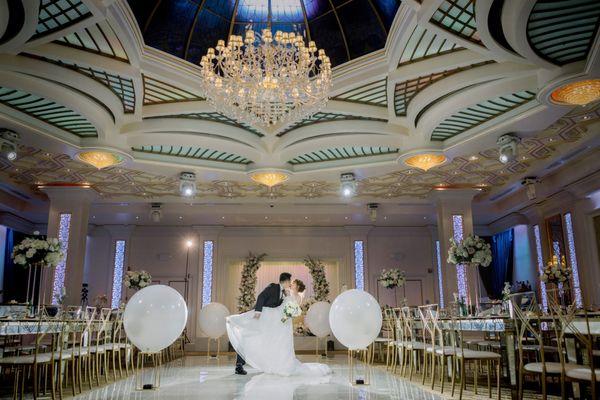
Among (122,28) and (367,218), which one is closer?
(122,28)

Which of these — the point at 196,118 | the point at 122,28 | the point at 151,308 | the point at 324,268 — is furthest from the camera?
the point at 324,268

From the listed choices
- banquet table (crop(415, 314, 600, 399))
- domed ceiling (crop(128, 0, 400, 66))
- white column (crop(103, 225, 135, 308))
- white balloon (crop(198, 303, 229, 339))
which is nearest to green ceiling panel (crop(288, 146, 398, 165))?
domed ceiling (crop(128, 0, 400, 66))

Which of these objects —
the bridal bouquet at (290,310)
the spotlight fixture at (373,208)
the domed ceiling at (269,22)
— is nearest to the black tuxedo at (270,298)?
the bridal bouquet at (290,310)

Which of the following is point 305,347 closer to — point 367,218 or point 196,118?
point 367,218

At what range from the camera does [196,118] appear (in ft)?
29.3

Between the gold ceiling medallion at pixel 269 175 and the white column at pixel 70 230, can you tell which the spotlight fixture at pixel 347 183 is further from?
the white column at pixel 70 230

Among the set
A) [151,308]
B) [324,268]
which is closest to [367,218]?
[324,268]

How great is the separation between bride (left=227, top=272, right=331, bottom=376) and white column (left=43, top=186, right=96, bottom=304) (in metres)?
5.74

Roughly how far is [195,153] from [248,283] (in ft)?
22.1

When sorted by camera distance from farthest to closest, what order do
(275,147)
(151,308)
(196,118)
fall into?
(275,147) < (196,118) < (151,308)

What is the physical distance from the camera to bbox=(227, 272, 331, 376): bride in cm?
731

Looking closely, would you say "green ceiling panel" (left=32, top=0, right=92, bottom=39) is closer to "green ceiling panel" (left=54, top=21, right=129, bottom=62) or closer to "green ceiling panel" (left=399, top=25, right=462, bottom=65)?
"green ceiling panel" (left=54, top=21, right=129, bottom=62)

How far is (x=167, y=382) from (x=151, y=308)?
5.70ft

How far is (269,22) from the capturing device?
7371 millimetres
